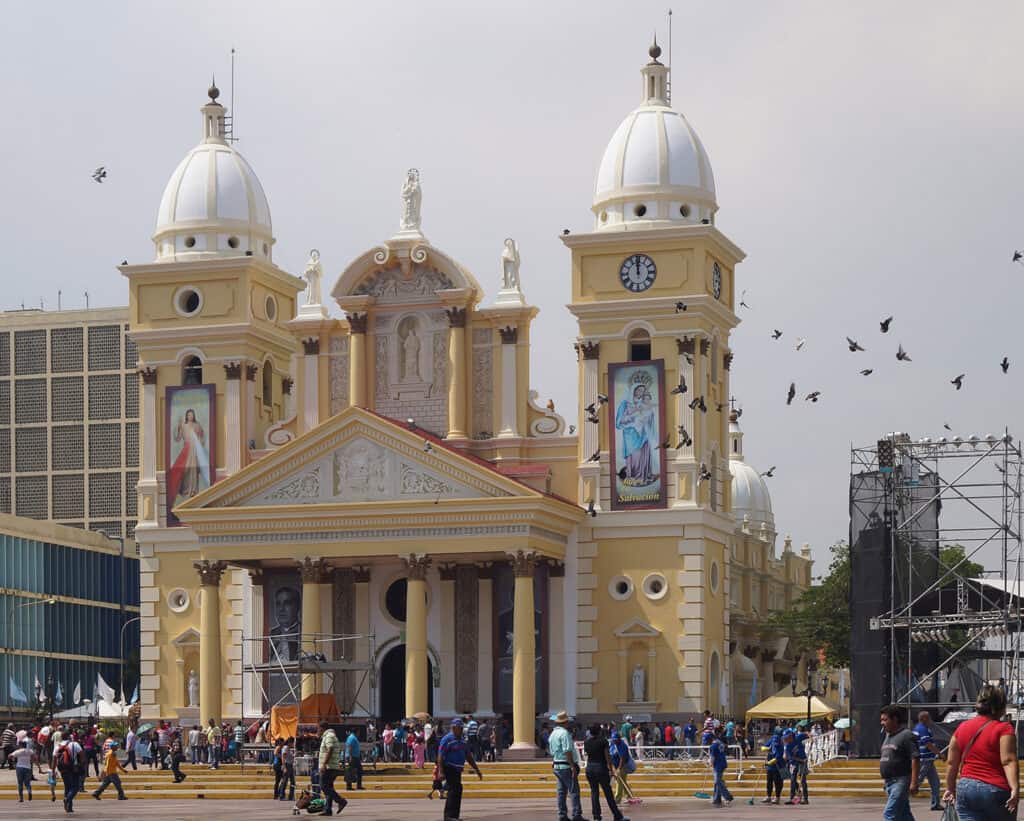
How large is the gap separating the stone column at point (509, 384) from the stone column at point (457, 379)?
3.82ft

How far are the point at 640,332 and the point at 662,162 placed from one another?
5066 mm

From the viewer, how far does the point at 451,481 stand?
204 feet

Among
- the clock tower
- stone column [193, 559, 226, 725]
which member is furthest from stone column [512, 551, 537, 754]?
stone column [193, 559, 226, 725]

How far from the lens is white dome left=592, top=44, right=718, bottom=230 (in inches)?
2601

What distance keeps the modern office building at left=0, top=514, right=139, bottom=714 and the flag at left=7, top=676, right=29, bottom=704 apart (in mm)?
84

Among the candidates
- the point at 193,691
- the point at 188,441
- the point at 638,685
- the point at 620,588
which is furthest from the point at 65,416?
the point at 638,685

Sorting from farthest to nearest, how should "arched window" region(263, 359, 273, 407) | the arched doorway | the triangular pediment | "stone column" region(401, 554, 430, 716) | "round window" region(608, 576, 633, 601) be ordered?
1. "arched window" region(263, 359, 273, 407)
2. the arched doorway
3. "round window" region(608, 576, 633, 601)
4. the triangular pediment
5. "stone column" region(401, 554, 430, 716)

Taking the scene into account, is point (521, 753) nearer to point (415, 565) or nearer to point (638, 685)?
point (638, 685)

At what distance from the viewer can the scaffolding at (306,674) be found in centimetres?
6325

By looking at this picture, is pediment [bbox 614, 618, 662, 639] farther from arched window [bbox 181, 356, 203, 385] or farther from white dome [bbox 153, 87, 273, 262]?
white dome [bbox 153, 87, 273, 262]

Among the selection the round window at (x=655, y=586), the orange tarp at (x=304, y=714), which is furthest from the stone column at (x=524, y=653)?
the orange tarp at (x=304, y=714)

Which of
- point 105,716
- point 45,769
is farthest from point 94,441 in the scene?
point 45,769

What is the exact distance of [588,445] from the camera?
65.2 metres

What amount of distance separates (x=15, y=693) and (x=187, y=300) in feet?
100
